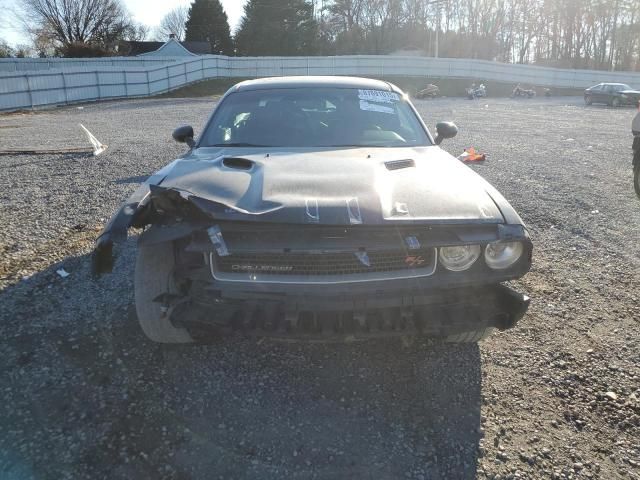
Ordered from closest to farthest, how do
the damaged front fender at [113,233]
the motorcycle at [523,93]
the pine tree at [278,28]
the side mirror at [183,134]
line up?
the damaged front fender at [113,233] → the side mirror at [183,134] → the motorcycle at [523,93] → the pine tree at [278,28]

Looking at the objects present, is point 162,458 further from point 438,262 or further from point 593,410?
point 593,410

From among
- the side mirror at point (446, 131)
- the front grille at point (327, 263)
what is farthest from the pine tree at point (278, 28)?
the front grille at point (327, 263)

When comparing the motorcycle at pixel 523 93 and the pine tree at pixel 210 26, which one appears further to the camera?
the pine tree at pixel 210 26

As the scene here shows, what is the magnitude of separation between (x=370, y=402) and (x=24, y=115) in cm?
1906

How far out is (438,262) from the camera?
2.27 metres

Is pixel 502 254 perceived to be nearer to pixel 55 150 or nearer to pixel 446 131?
pixel 446 131

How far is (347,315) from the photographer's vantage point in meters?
2.23

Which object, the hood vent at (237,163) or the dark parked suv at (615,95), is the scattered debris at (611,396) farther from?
the dark parked suv at (615,95)

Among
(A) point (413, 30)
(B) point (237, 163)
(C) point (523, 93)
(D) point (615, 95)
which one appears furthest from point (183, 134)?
(A) point (413, 30)

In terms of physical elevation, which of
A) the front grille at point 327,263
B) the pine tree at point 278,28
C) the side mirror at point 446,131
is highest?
the pine tree at point 278,28

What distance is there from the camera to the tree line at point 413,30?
45688 millimetres

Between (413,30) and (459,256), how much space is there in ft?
202

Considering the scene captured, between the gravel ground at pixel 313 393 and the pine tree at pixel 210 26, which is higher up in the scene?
the pine tree at pixel 210 26

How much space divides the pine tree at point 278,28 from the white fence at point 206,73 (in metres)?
10.5
